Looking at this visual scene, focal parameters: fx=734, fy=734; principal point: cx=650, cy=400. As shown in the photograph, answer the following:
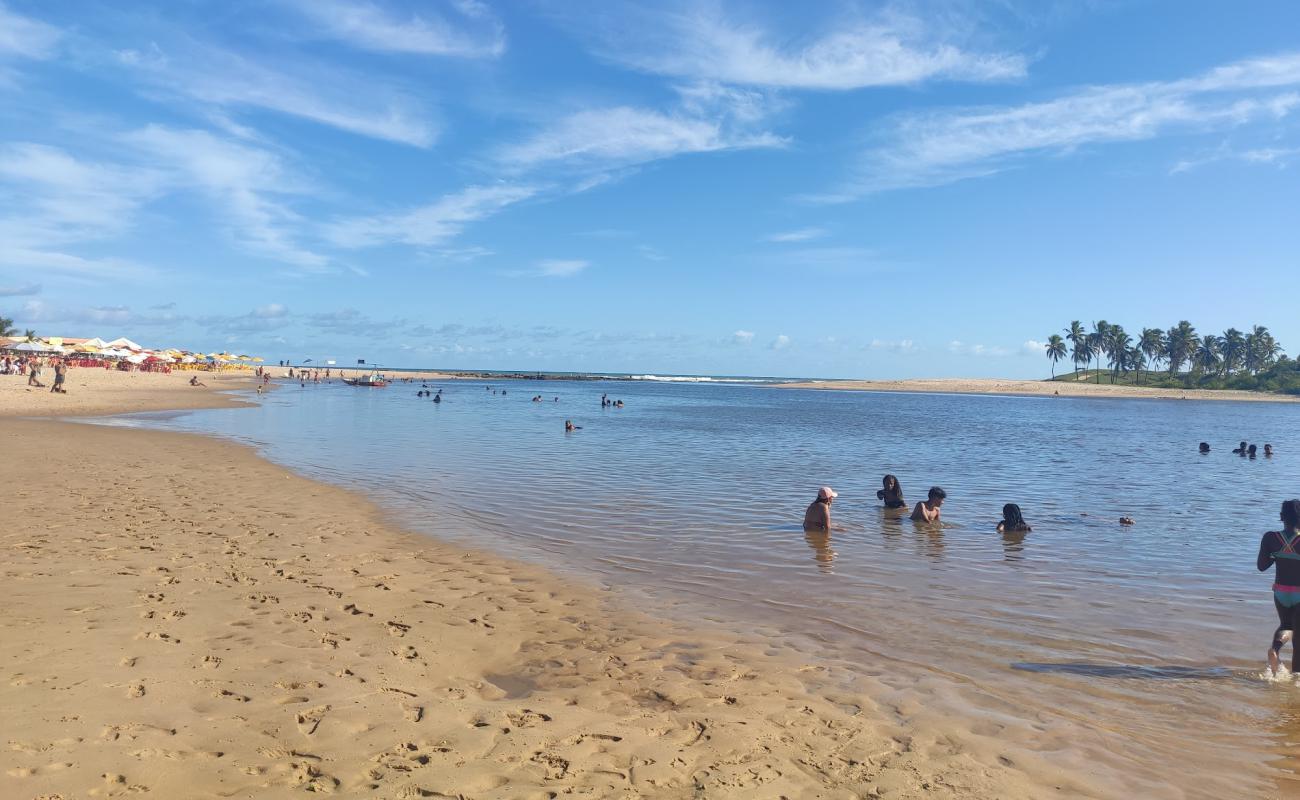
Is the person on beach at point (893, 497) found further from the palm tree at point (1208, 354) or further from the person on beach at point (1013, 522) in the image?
the palm tree at point (1208, 354)

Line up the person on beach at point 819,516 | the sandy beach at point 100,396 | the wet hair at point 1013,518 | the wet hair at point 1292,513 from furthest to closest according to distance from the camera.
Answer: the sandy beach at point 100,396, the wet hair at point 1013,518, the person on beach at point 819,516, the wet hair at point 1292,513

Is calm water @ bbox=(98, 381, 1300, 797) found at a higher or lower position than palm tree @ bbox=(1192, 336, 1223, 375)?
lower

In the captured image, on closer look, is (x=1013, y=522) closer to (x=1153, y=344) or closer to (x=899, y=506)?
(x=899, y=506)

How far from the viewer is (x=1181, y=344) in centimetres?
13725

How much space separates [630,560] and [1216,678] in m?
7.18

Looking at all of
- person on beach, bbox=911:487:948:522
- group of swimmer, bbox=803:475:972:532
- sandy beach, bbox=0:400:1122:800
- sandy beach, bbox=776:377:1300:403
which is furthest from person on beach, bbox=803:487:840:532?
sandy beach, bbox=776:377:1300:403

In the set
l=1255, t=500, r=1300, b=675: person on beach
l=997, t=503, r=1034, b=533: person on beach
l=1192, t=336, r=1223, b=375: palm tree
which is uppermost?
l=1192, t=336, r=1223, b=375: palm tree

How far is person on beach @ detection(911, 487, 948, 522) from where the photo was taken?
49.1ft

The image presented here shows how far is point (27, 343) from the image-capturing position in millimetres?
68062

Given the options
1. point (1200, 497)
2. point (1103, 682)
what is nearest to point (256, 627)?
point (1103, 682)

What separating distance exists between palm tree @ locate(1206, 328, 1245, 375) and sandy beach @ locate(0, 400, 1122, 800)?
556ft

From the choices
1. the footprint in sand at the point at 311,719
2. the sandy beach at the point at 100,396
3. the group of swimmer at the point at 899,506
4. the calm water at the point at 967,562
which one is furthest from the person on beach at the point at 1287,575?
the sandy beach at the point at 100,396

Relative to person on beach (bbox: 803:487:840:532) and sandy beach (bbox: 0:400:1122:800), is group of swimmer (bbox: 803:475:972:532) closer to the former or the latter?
person on beach (bbox: 803:487:840:532)

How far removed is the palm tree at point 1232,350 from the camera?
137 m
